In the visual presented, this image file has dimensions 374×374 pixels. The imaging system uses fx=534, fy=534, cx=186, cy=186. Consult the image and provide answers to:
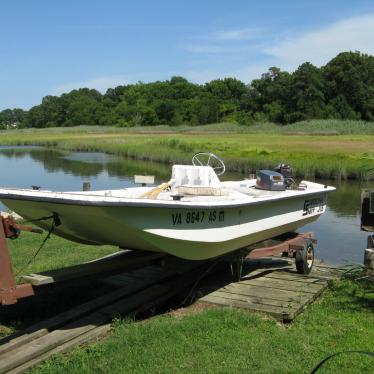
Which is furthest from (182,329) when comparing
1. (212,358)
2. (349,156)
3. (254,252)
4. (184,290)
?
(349,156)

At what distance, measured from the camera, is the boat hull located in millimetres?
5215

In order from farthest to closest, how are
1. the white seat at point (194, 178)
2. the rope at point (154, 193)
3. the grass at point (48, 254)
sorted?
the grass at point (48, 254)
the white seat at point (194, 178)
the rope at point (154, 193)

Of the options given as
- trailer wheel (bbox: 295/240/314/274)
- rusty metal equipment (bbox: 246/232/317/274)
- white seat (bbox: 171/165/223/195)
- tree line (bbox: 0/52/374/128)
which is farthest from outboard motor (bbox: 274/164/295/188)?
tree line (bbox: 0/52/374/128)

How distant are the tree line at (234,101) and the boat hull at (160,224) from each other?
82195 mm

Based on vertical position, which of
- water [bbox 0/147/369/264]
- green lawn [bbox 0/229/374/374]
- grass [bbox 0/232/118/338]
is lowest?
water [bbox 0/147/369/264]

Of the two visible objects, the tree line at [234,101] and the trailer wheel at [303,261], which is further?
the tree line at [234,101]

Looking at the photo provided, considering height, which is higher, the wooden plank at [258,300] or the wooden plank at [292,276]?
the wooden plank at [258,300]

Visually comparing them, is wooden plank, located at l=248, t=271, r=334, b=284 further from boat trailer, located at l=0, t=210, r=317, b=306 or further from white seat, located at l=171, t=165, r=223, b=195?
white seat, located at l=171, t=165, r=223, b=195

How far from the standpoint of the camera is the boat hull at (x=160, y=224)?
521 centimetres

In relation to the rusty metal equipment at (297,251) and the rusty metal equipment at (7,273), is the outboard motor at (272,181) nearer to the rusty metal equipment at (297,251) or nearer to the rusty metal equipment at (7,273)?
the rusty metal equipment at (297,251)

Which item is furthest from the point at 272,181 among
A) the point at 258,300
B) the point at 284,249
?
the point at 258,300

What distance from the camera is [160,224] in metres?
5.49

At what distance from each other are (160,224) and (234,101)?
11592 cm

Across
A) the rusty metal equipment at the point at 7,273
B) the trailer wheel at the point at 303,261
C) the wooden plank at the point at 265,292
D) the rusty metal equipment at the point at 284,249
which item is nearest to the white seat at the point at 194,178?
the rusty metal equipment at the point at 284,249
